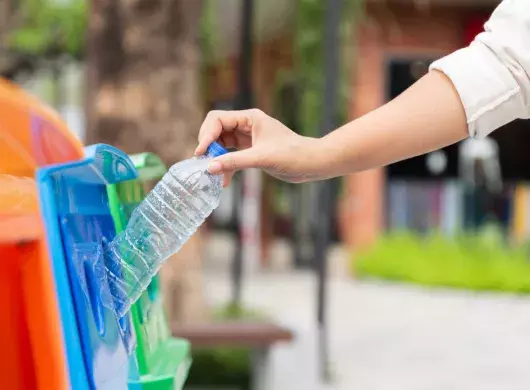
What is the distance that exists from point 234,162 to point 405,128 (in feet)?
0.89

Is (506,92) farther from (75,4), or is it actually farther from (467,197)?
(75,4)

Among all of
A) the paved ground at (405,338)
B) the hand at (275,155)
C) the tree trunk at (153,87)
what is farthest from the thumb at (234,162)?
the paved ground at (405,338)

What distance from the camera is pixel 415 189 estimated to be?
14.9 m

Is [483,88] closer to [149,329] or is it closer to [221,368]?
[149,329]

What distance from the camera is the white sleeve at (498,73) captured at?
1.46m

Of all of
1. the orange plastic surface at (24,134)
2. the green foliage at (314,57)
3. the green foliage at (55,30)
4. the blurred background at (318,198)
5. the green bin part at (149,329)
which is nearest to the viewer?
the orange plastic surface at (24,134)

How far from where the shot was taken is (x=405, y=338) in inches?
297

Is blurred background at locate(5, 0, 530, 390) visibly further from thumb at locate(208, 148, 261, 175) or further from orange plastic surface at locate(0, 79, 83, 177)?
thumb at locate(208, 148, 261, 175)

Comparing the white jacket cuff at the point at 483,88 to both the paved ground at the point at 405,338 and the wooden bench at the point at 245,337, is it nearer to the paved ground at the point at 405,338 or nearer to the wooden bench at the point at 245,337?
the wooden bench at the point at 245,337

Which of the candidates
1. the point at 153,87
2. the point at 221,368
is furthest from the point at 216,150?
the point at 221,368

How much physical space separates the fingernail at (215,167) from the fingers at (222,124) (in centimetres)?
12

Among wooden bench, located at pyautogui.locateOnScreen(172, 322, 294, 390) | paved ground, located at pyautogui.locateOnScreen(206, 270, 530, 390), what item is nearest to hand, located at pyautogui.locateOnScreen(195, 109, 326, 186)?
wooden bench, located at pyautogui.locateOnScreen(172, 322, 294, 390)

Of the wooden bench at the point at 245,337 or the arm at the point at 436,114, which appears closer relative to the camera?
the arm at the point at 436,114

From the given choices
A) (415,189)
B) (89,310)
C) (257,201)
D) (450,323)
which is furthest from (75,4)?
(89,310)
